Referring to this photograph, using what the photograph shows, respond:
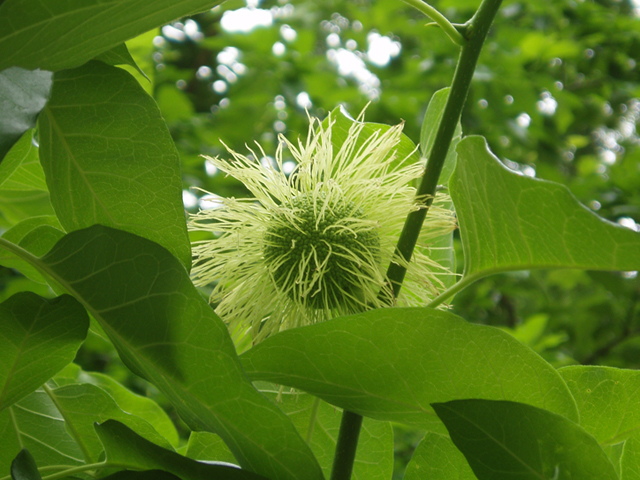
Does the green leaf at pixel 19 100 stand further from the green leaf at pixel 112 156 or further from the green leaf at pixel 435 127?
the green leaf at pixel 435 127

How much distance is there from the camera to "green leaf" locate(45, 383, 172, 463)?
2.14 feet

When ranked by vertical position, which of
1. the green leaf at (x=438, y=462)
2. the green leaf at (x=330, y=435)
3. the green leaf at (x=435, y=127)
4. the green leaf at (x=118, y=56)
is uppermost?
the green leaf at (x=118, y=56)

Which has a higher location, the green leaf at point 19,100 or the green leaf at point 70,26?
the green leaf at point 70,26

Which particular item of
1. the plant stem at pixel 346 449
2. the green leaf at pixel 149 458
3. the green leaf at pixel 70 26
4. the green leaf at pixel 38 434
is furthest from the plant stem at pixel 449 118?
the green leaf at pixel 38 434

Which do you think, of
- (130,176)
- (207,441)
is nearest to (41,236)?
(130,176)

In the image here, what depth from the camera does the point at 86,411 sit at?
2.16 ft

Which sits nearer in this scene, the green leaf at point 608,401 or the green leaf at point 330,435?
the green leaf at point 608,401

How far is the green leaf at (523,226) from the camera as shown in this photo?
1.30ft

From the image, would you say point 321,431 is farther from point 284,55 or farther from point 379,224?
point 284,55

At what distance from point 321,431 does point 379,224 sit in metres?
0.22

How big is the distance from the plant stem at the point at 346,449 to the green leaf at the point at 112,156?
0.19m

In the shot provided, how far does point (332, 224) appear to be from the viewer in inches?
25.3

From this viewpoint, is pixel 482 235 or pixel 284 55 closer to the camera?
pixel 482 235

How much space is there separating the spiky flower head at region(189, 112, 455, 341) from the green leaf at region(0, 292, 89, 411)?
161mm
